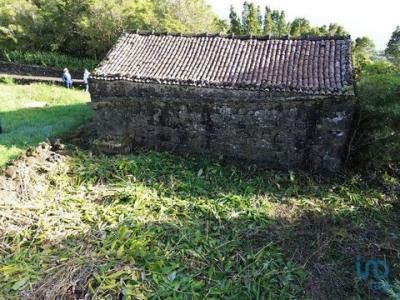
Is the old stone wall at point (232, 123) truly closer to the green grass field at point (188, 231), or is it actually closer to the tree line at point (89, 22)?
the green grass field at point (188, 231)

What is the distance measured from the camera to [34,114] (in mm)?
15789

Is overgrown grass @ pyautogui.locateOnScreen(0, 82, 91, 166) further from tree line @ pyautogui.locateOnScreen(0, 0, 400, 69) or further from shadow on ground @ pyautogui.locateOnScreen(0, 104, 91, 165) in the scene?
tree line @ pyautogui.locateOnScreen(0, 0, 400, 69)

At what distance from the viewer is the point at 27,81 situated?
22.8 m

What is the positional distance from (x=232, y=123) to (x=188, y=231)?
14.5 feet

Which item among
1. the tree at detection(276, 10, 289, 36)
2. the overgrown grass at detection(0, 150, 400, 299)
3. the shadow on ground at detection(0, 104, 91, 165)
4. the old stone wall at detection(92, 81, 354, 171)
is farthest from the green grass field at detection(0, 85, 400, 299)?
the tree at detection(276, 10, 289, 36)

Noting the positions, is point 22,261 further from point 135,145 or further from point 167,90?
point 167,90

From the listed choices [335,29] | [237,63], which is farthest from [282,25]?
[237,63]

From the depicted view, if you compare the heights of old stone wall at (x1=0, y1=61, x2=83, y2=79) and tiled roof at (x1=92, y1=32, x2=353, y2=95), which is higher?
tiled roof at (x1=92, y1=32, x2=353, y2=95)

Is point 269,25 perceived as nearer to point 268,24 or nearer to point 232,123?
point 268,24

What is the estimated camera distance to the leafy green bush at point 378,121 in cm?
986

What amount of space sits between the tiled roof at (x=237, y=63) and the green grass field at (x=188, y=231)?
2.60 m

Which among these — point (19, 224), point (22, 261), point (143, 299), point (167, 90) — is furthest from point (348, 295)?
point (167, 90)

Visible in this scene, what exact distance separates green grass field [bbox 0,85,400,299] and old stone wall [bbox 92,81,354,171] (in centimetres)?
67

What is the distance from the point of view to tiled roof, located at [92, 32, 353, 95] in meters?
11.1
